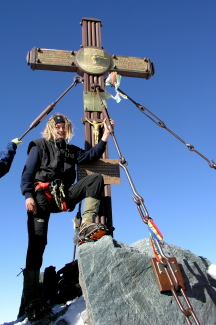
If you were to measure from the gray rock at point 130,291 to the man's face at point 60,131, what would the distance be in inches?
71.8

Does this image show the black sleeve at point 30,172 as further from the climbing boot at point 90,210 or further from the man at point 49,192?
the climbing boot at point 90,210

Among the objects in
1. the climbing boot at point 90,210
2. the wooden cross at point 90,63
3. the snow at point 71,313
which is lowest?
the snow at point 71,313

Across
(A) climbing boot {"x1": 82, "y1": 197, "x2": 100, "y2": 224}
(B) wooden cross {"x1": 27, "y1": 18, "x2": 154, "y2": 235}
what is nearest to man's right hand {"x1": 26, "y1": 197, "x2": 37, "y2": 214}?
(A) climbing boot {"x1": 82, "y1": 197, "x2": 100, "y2": 224}

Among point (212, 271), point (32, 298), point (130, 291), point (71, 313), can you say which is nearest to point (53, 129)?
point (32, 298)

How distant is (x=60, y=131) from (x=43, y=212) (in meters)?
1.17

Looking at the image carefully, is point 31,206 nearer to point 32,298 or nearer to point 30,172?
point 30,172

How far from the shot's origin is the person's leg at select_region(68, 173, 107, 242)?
12.0ft

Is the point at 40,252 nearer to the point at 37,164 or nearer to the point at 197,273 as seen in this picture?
the point at 37,164

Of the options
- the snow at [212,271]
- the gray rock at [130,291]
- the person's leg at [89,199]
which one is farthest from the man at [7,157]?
the snow at [212,271]

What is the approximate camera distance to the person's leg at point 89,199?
3.66 metres

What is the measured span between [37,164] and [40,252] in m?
→ 1.08

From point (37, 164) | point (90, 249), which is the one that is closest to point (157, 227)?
point (90, 249)

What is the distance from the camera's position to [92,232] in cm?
362

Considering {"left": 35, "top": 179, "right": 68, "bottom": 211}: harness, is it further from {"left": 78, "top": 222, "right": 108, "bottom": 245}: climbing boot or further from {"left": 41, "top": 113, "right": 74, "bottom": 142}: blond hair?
{"left": 41, "top": 113, "right": 74, "bottom": 142}: blond hair
